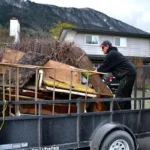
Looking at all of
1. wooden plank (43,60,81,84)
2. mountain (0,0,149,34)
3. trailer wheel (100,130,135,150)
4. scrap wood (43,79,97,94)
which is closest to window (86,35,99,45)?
wooden plank (43,60,81,84)

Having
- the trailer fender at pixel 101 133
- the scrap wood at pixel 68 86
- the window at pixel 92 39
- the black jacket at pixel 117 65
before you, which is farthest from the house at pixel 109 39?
the trailer fender at pixel 101 133

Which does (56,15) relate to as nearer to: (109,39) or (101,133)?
(109,39)

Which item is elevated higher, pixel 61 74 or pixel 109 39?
pixel 109 39

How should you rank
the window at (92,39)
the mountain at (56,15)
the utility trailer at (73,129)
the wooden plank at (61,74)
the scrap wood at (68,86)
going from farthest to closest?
the mountain at (56,15)
the window at (92,39)
the wooden plank at (61,74)
the scrap wood at (68,86)
the utility trailer at (73,129)

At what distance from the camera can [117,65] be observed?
613cm

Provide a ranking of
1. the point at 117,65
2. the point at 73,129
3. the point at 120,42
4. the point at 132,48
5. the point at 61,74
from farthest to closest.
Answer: the point at 132,48, the point at 120,42, the point at 117,65, the point at 61,74, the point at 73,129

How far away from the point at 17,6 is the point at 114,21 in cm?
3077

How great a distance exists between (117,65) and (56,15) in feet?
276

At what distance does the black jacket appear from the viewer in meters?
6.01

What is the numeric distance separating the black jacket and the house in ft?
73.8

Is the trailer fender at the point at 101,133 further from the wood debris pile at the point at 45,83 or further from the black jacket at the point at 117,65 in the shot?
the black jacket at the point at 117,65

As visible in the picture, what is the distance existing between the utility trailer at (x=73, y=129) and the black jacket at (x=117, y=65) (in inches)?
36.0

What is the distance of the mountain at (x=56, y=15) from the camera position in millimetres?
73375

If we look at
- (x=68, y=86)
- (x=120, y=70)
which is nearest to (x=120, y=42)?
(x=120, y=70)
